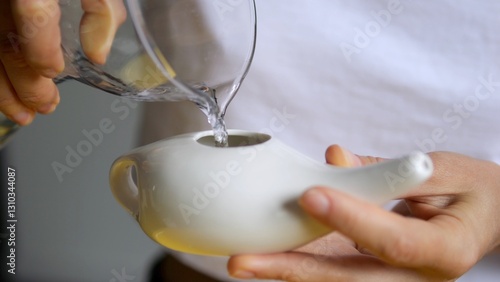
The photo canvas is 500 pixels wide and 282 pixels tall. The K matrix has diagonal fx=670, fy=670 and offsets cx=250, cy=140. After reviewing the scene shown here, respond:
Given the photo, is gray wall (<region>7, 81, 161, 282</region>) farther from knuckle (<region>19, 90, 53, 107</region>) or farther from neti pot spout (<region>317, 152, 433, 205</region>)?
neti pot spout (<region>317, 152, 433, 205</region>)

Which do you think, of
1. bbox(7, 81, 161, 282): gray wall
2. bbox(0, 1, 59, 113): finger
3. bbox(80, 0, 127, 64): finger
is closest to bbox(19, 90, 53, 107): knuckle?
bbox(0, 1, 59, 113): finger

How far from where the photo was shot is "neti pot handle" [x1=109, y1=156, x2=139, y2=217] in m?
0.52

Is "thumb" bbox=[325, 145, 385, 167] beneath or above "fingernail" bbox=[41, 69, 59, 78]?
beneath

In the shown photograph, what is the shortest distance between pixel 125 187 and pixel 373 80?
282 mm

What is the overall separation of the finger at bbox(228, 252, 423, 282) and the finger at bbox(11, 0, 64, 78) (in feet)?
0.63

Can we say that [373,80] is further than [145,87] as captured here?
Yes

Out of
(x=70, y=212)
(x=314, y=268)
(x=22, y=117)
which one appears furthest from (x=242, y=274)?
(x=70, y=212)

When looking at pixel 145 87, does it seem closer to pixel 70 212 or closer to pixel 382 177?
pixel 382 177

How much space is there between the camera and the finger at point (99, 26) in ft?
1.47

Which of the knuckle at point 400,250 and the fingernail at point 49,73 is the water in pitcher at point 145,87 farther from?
the knuckle at point 400,250

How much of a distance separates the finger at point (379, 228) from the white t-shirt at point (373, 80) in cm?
24

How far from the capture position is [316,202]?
40 centimetres

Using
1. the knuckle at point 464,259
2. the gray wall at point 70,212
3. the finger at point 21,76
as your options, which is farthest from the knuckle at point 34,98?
the gray wall at point 70,212

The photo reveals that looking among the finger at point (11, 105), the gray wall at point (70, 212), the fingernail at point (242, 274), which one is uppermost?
the finger at point (11, 105)
